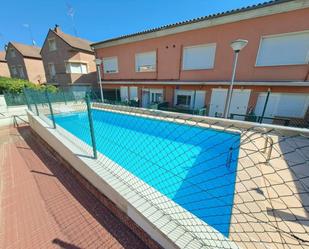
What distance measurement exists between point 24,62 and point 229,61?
1099 inches

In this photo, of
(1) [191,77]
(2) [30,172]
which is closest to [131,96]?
(1) [191,77]

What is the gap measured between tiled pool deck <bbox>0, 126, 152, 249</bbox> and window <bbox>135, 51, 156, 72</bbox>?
35.0 feet

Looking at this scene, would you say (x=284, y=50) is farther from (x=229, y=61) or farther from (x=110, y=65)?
(x=110, y=65)

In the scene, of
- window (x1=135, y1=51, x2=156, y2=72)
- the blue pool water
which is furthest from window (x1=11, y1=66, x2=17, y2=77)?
the blue pool water

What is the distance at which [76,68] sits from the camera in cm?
1742

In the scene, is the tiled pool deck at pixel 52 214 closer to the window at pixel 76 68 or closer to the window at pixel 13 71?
the window at pixel 76 68

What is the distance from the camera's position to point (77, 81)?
57.0ft

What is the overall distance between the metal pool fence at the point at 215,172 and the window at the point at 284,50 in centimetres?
546

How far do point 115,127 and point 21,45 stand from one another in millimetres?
28839

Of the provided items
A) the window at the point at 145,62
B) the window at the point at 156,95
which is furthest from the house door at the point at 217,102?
the window at the point at 145,62

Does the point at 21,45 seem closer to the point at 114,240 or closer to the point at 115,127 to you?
the point at 115,127

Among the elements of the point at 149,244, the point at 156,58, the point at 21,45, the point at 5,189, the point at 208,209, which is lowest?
the point at 208,209

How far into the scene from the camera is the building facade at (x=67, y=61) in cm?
1692

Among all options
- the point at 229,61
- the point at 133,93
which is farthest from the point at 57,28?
the point at 229,61
